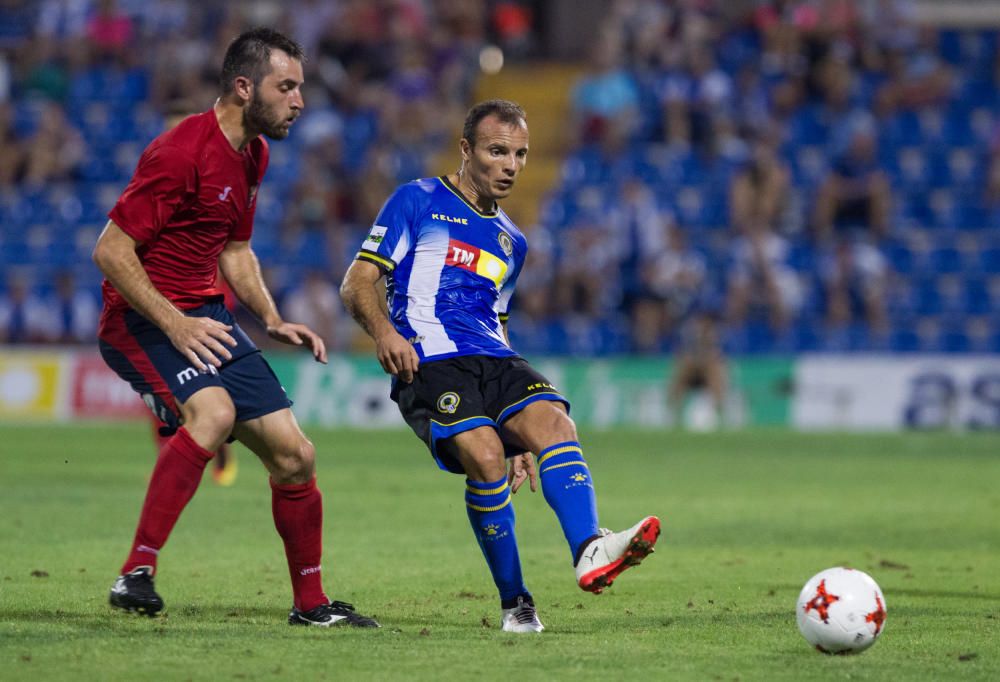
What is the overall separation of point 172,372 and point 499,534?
1.50 metres

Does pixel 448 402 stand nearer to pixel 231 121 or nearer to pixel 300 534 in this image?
pixel 300 534

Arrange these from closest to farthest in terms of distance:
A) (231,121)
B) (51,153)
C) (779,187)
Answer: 1. (231,121)
2. (779,187)
3. (51,153)

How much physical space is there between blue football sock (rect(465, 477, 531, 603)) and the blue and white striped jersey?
62cm

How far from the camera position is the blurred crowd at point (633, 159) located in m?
21.8

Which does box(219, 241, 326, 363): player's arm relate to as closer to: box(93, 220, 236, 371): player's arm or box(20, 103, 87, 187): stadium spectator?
box(93, 220, 236, 371): player's arm

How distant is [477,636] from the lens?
612 centimetres

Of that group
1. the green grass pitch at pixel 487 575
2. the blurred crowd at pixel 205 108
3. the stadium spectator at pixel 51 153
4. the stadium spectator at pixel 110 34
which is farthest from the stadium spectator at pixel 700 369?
the stadium spectator at pixel 110 34

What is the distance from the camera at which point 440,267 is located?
6730 mm

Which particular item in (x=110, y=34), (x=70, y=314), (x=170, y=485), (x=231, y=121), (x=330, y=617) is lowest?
(x=330, y=617)

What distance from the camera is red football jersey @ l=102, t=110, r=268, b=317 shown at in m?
6.26

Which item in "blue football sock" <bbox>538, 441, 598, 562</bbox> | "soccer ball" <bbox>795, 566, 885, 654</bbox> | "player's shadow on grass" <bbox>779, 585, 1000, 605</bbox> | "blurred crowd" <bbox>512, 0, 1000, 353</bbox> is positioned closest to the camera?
"soccer ball" <bbox>795, 566, 885, 654</bbox>

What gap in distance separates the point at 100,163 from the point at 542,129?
289 inches

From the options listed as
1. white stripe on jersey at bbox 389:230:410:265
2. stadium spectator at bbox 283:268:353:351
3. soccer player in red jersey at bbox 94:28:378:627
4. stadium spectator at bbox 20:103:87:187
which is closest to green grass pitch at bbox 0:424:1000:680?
soccer player in red jersey at bbox 94:28:378:627

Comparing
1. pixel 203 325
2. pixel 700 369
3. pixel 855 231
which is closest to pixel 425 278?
pixel 203 325
